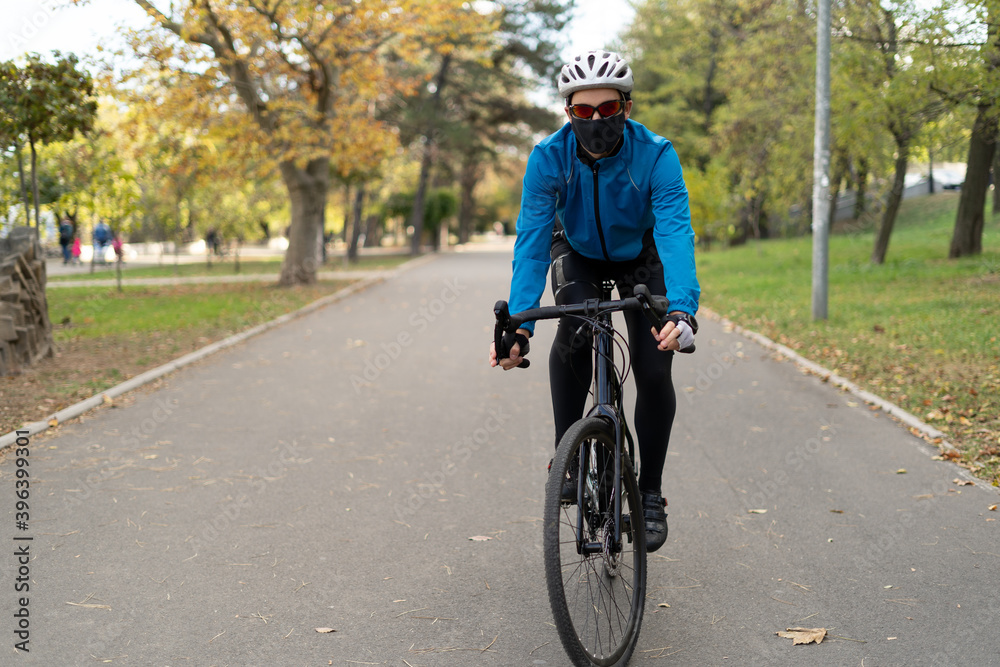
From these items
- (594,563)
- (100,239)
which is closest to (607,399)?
(594,563)

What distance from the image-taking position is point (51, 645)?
3.28m

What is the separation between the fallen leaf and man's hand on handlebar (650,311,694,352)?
1210mm

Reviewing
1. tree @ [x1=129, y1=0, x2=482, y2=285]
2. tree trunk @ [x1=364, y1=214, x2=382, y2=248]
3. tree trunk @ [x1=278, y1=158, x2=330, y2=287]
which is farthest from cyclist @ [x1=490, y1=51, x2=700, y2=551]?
tree trunk @ [x1=364, y1=214, x2=382, y2=248]

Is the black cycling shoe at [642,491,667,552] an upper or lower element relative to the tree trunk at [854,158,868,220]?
lower

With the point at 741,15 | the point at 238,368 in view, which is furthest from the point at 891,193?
the point at 238,368

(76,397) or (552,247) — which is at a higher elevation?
(552,247)

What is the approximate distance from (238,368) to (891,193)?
48.3ft

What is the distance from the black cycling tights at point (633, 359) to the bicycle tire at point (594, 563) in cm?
37

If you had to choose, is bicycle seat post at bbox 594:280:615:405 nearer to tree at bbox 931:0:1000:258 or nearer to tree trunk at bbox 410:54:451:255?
tree at bbox 931:0:1000:258

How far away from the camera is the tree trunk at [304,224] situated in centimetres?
2058

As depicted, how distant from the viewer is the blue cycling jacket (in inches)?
131

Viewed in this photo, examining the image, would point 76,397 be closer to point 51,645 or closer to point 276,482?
point 276,482

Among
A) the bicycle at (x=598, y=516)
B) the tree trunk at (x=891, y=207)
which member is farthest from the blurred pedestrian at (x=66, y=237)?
the bicycle at (x=598, y=516)

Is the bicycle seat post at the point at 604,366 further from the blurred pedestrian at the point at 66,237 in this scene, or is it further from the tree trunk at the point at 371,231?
the tree trunk at the point at 371,231
